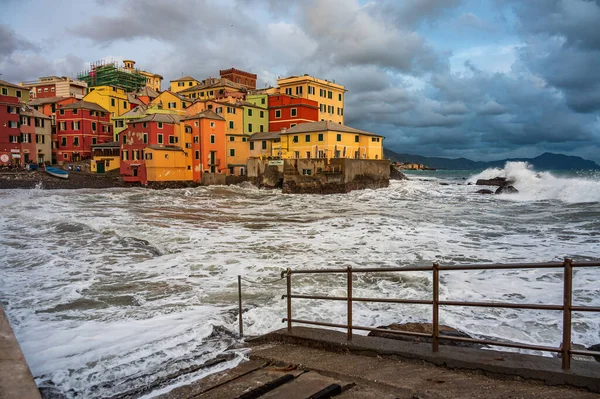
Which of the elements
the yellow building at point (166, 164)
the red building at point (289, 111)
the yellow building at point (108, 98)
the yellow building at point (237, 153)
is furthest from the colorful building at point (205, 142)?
the yellow building at point (108, 98)

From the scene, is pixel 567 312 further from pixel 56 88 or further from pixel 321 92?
pixel 56 88

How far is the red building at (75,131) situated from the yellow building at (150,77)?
107 ft

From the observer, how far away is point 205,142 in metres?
54.0

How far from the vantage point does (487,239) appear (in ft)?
56.2

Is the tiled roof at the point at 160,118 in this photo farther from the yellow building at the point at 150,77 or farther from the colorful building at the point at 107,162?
the yellow building at the point at 150,77

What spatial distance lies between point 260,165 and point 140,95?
34.8m

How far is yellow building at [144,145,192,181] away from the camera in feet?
165

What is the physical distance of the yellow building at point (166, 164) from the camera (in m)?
50.3

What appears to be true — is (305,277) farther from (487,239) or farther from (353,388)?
(487,239)

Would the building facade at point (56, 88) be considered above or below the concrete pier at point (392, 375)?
above

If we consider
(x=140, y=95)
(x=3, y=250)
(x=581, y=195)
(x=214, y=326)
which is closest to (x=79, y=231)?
(x=3, y=250)

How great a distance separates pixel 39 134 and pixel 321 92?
4236 cm

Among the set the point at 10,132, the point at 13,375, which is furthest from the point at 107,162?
the point at 13,375

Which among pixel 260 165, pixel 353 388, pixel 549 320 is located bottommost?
pixel 549 320
